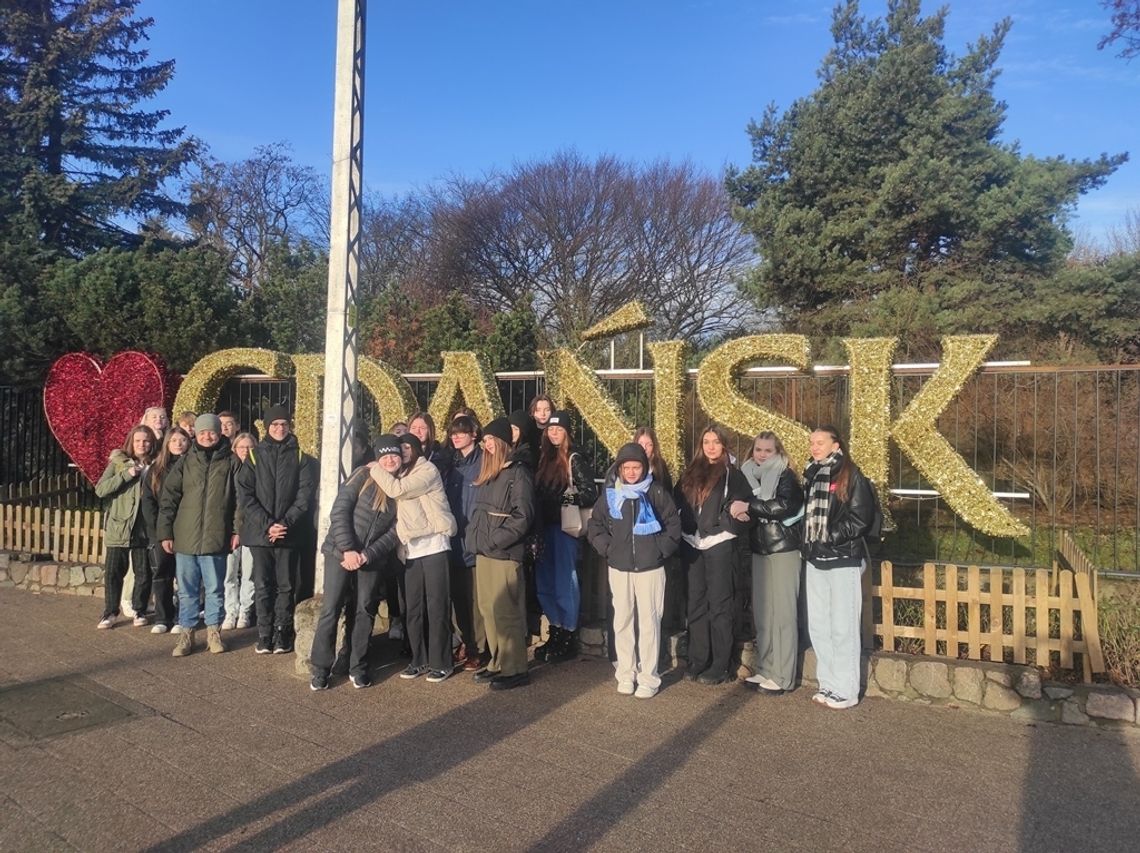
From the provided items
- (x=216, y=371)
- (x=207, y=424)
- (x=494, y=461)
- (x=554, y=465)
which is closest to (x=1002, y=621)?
(x=554, y=465)

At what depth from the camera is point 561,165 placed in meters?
29.7

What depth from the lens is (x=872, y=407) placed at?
7637mm

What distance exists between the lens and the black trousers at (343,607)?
5.62 meters

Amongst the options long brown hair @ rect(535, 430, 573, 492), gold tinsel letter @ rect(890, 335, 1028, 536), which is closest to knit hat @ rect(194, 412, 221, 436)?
long brown hair @ rect(535, 430, 573, 492)

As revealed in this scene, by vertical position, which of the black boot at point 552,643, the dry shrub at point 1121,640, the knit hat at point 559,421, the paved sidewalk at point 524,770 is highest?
the knit hat at point 559,421

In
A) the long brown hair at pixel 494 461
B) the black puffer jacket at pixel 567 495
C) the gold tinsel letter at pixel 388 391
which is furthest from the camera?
the gold tinsel letter at pixel 388 391

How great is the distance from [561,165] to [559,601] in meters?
25.7

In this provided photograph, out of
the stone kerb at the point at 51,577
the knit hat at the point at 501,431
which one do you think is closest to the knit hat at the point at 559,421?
the knit hat at the point at 501,431

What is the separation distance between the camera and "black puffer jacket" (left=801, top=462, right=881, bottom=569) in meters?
5.20

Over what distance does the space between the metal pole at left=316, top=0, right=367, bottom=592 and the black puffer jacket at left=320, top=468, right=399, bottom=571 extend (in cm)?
57

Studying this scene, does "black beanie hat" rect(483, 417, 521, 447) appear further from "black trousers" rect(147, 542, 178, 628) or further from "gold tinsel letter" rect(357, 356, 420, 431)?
"gold tinsel letter" rect(357, 356, 420, 431)

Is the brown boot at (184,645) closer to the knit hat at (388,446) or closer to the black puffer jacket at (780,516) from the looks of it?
the knit hat at (388,446)

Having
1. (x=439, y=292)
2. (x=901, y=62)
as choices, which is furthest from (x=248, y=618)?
(x=439, y=292)

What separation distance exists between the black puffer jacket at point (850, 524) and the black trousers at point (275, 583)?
3885 millimetres
